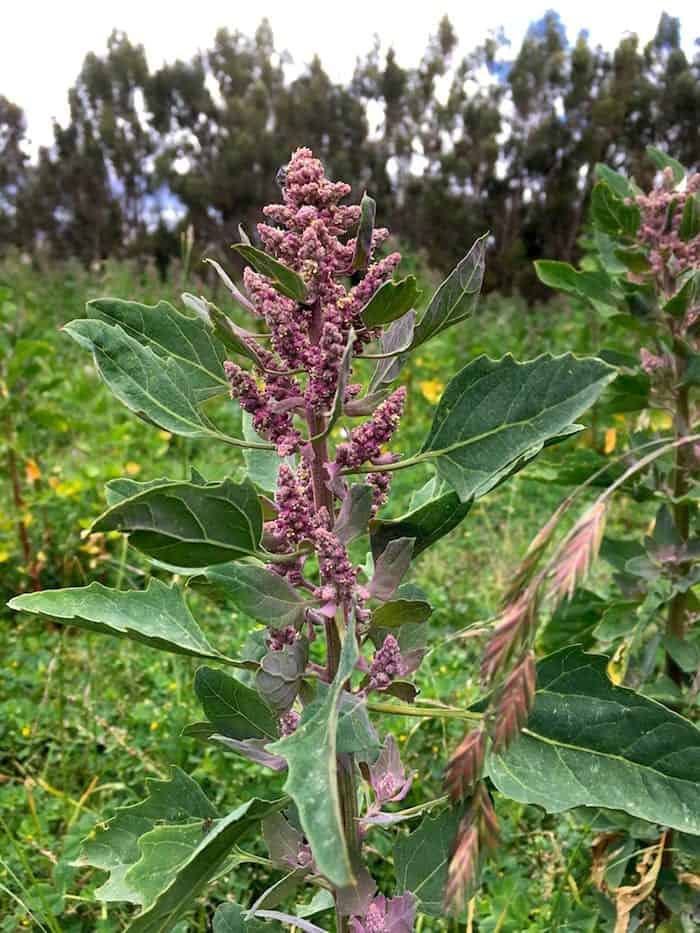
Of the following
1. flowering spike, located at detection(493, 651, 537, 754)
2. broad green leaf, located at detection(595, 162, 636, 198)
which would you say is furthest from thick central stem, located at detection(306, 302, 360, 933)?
broad green leaf, located at detection(595, 162, 636, 198)

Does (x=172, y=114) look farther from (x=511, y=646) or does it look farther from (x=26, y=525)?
(x=511, y=646)

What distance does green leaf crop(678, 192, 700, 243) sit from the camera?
61.4 inches

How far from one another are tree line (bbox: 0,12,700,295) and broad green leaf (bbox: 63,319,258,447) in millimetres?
14151

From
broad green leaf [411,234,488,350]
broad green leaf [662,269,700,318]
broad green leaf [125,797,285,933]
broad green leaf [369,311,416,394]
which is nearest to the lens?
broad green leaf [125,797,285,933]

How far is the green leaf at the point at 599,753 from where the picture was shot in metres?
0.83

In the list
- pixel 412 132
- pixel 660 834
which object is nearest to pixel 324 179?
pixel 660 834

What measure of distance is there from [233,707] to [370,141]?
2264cm

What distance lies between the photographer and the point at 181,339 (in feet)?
3.18

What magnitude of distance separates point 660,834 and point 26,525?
2494 millimetres

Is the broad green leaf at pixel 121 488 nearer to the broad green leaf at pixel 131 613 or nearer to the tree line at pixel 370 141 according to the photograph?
the broad green leaf at pixel 131 613

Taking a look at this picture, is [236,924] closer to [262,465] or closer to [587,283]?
[262,465]

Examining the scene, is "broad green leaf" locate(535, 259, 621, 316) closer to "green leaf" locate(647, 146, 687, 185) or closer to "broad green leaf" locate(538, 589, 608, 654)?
"green leaf" locate(647, 146, 687, 185)

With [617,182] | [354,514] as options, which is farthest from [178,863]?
[617,182]

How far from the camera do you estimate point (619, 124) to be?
18.2m
